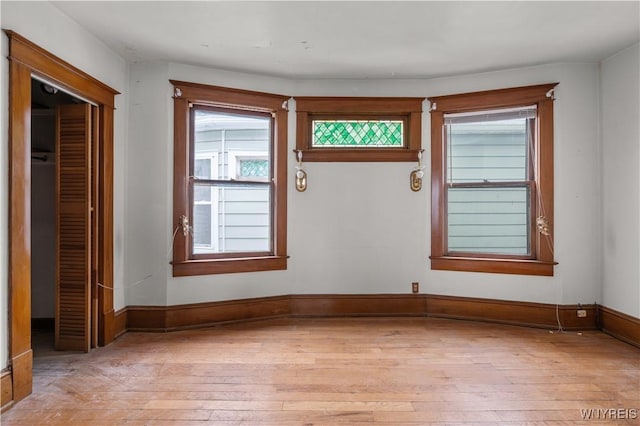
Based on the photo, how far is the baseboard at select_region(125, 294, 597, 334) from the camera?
3.73 m

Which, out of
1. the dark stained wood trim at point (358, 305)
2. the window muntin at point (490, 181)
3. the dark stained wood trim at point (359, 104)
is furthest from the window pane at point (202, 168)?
the window muntin at point (490, 181)

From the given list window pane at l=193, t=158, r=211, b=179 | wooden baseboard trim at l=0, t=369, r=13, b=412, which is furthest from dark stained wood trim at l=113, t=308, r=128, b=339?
window pane at l=193, t=158, r=211, b=179

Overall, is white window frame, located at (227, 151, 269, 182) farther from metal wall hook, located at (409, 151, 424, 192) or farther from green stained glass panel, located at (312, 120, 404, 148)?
metal wall hook, located at (409, 151, 424, 192)

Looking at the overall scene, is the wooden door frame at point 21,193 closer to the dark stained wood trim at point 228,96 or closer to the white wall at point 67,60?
the white wall at point 67,60

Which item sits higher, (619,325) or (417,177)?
(417,177)

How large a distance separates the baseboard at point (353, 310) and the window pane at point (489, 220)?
57cm

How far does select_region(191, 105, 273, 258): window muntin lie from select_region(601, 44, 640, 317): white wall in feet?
10.7

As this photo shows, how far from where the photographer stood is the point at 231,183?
402 cm

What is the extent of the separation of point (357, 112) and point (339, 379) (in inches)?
107

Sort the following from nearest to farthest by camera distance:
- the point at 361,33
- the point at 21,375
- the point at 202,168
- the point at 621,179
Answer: the point at 21,375 → the point at 361,33 → the point at 621,179 → the point at 202,168

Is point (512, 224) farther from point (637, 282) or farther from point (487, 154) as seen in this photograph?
point (637, 282)

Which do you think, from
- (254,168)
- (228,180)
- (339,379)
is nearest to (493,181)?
(254,168)

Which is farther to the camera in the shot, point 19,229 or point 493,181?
point 493,181

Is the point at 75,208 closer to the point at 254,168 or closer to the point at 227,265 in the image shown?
the point at 227,265
